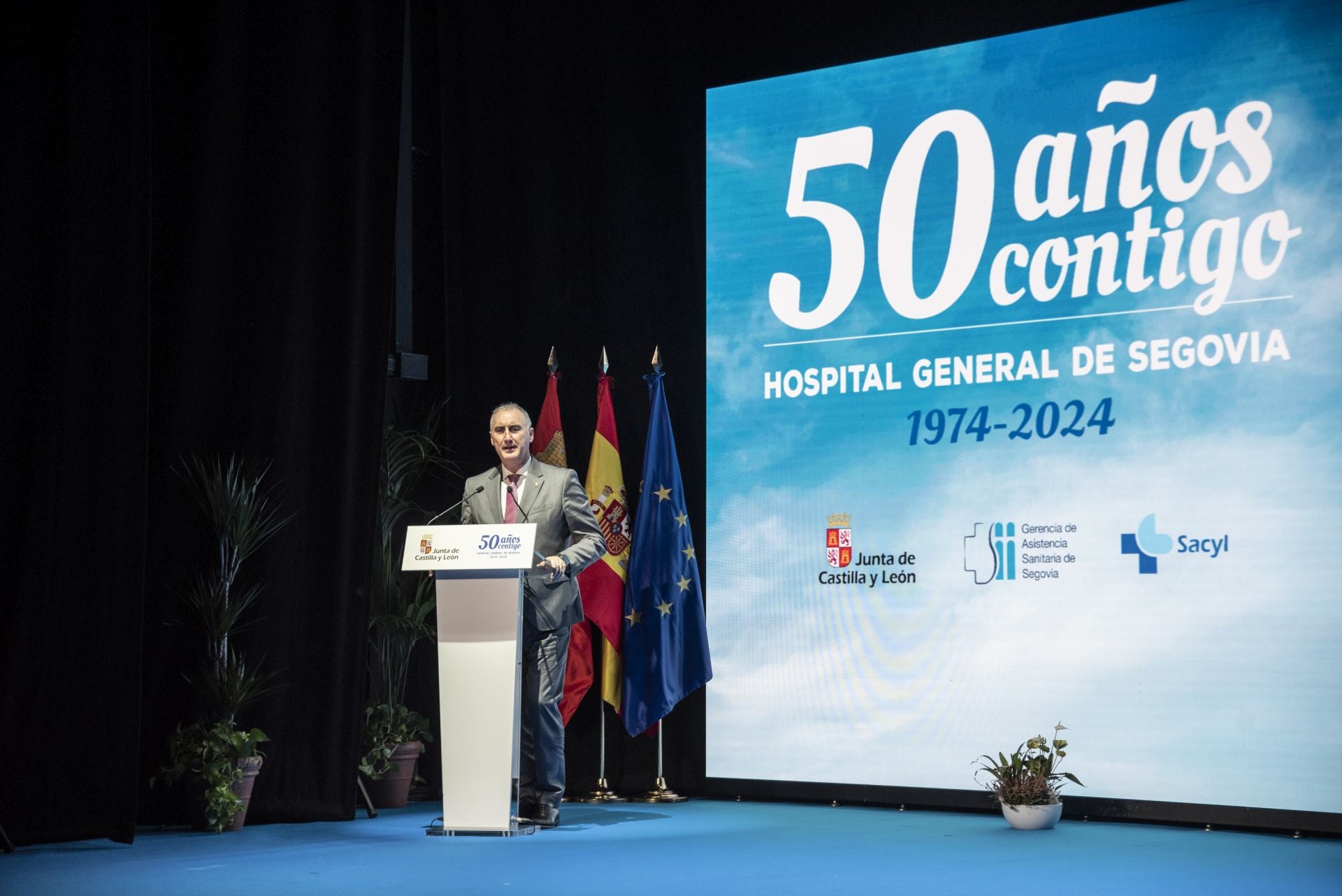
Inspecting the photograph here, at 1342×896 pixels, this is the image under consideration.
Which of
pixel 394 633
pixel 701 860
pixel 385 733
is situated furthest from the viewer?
pixel 394 633

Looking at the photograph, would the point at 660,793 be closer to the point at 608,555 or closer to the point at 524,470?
the point at 608,555

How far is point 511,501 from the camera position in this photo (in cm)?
553

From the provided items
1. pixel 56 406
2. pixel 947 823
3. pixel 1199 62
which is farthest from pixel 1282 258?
pixel 56 406

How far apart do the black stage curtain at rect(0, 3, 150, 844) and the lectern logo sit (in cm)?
281

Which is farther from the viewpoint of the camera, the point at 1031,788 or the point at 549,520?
the point at 549,520

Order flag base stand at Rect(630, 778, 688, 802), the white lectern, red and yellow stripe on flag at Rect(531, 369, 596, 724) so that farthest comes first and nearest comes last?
red and yellow stripe on flag at Rect(531, 369, 596, 724)
flag base stand at Rect(630, 778, 688, 802)
the white lectern

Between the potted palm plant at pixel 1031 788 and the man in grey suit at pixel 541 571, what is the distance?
1.68m

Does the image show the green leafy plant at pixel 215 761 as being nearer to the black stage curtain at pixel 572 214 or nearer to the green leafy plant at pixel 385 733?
the green leafy plant at pixel 385 733

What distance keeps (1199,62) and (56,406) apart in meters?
4.54

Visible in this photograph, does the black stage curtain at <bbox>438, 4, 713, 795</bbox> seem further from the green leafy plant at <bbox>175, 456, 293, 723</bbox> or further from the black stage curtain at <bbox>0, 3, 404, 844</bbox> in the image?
the green leafy plant at <bbox>175, 456, 293, 723</bbox>

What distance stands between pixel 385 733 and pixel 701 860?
6.90 feet

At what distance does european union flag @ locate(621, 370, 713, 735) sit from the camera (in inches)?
249

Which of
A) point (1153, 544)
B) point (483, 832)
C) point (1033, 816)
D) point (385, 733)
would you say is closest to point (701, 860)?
point (483, 832)

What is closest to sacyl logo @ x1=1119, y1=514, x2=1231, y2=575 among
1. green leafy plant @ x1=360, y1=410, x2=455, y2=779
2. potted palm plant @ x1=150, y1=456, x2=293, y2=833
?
green leafy plant @ x1=360, y1=410, x2=455, y2=779
